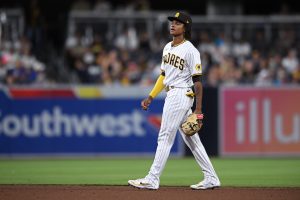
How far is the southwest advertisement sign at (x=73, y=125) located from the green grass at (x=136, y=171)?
468mm

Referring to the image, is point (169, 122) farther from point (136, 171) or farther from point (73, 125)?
point (73, 125)

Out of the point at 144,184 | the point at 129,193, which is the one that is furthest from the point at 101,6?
the point at 129,193

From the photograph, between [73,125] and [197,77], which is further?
[73,125]

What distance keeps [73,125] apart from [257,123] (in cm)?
411

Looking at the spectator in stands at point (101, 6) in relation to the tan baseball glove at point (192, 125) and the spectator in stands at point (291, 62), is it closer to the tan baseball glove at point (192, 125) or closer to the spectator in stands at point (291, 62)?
the spectator in stands at point (291, 62)

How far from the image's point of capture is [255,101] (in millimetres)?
17328

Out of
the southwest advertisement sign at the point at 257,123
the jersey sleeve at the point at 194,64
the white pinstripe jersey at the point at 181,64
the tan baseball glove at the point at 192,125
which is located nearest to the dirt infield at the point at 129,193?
the tan baseball glove at the point at 192,125

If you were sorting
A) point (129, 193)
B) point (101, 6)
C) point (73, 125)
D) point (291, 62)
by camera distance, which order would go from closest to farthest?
point (129, 193), point (73, 125), point (291, 62), point (101, 6)

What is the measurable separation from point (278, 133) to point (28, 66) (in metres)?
6.03

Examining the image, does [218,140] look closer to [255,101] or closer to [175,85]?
[255,101]

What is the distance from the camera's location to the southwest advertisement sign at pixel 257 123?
17.2 m

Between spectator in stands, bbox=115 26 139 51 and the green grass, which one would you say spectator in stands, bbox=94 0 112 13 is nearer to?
spectator in stands, bbox=115 26 139 51

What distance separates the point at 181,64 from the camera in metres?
9.47

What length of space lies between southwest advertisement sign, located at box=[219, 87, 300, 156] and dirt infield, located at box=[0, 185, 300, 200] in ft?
A: 23.0
